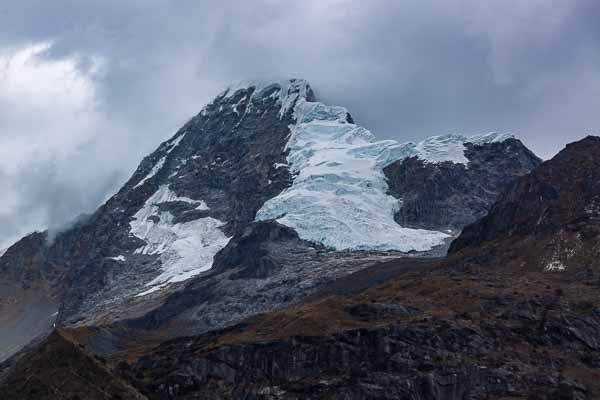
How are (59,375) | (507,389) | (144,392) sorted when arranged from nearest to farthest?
1. (59,375)
2. (507,389)
3. (144,392)

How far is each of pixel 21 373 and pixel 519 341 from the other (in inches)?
3879

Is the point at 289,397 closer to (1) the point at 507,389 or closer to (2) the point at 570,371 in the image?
(1) the point at 507,389

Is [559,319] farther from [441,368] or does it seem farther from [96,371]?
[96,371]

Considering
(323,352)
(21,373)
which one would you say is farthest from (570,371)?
(21,373)

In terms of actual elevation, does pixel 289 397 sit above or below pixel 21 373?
below

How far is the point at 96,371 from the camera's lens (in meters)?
159

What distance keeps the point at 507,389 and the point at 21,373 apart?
288 ft

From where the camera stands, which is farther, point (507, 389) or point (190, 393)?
point (190, 393)

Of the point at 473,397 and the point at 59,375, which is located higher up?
the point at 59,375

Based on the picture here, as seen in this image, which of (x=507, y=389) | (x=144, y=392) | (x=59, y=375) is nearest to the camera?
(x=59, y=375)

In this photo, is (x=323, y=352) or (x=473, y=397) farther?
(x=323, y=352)

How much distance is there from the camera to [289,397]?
18362cm

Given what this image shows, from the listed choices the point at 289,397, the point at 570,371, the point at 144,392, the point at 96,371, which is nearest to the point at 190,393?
the point at 144,392

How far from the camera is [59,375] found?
15462 centimetres
